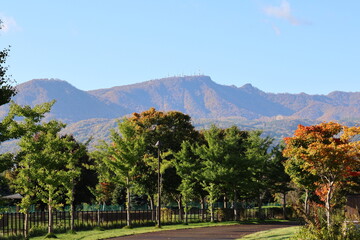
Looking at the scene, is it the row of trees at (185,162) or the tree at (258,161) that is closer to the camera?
the row of trees at (185,162)

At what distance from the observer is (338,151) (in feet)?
111

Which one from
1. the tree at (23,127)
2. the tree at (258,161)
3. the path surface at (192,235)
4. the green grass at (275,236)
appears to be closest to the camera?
the tree at (23,127)

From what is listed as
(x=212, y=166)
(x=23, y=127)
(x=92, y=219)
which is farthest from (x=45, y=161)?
(x=212, y=166)

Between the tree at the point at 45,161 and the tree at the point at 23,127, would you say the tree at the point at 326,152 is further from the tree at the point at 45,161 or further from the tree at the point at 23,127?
the tree at the point at 23,127

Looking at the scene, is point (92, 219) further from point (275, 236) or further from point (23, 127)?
point (275, 236)

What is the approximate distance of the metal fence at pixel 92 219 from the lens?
132 ft

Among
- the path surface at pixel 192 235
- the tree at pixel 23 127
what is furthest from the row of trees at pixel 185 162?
the tree at pixel 23 127

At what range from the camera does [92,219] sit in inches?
1837

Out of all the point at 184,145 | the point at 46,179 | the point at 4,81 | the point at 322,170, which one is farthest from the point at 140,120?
the point at 4,81

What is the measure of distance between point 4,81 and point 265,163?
43257mm

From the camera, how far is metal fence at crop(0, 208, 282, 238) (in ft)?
132

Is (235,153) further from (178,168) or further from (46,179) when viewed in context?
(46,179)

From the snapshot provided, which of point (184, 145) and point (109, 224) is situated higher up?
point (184, 145)

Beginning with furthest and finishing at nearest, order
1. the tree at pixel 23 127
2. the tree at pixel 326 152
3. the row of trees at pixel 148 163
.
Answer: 1. the row of trees at pixel 148 163
2. the tree at pixel 326 152
3. the tree at pixel 23 127
